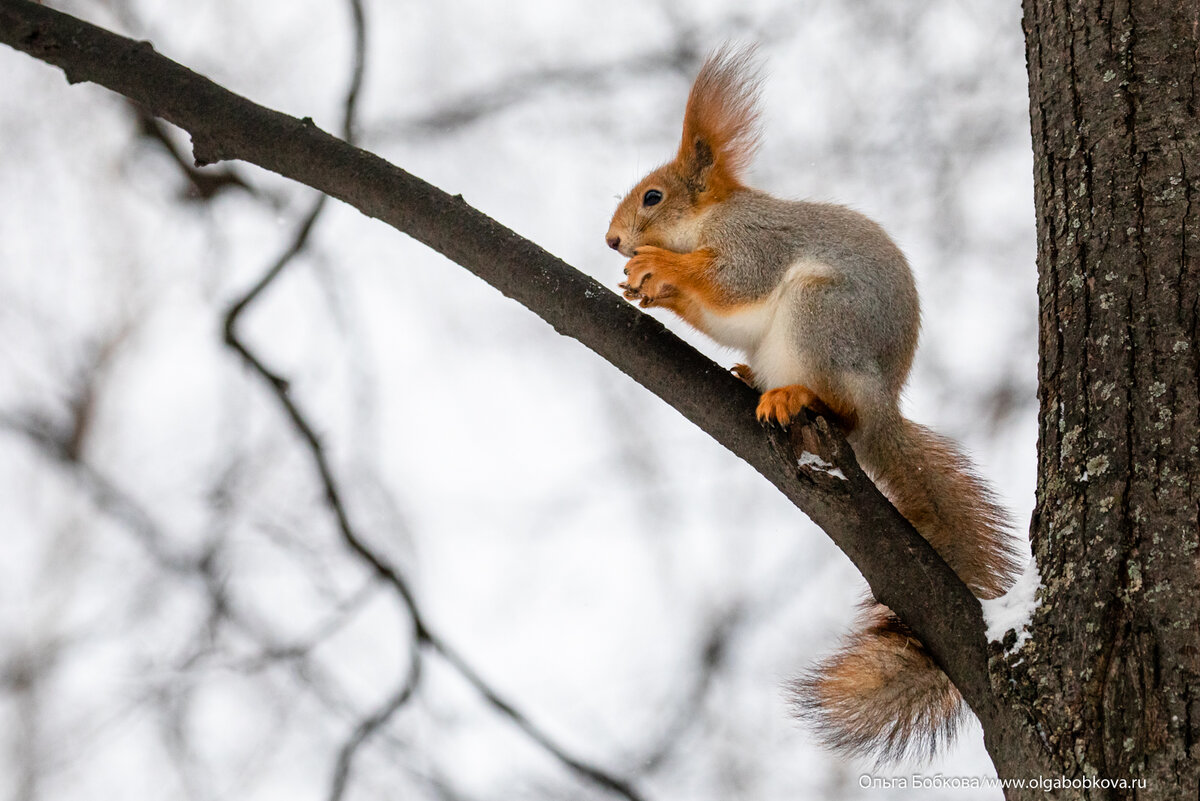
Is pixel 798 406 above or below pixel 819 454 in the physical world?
above

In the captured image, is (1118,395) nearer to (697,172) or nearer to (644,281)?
(644,281)

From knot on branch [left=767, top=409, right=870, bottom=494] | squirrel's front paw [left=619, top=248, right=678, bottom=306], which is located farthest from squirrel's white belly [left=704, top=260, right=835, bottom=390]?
knot on branch [left=767, top=409, right=870, bottom=494]

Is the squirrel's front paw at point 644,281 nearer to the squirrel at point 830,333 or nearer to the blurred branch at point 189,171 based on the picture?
the squirrel at point 830,333

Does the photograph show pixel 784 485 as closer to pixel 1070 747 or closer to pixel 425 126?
pixel 1070 747

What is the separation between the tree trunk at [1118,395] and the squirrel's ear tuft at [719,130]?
863 mm

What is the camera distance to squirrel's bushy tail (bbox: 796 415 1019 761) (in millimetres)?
1697

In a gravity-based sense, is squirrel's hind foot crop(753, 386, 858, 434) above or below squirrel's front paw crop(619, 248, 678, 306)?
below

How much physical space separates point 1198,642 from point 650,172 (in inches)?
70.5

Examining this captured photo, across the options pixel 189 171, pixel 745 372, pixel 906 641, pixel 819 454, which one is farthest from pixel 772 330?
pixel 189 171

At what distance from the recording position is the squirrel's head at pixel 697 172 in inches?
100

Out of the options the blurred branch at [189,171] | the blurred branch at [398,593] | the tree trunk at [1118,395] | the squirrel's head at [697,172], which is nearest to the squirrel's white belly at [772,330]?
the squirrel's head at [697,172]

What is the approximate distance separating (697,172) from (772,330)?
2.02ft

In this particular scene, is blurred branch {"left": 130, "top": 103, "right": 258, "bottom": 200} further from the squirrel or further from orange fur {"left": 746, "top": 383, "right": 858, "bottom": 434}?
orange fur {"left": 746, "top": 383, "right": 858, "bottom": 434}

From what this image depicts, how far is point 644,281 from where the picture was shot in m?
2.19
